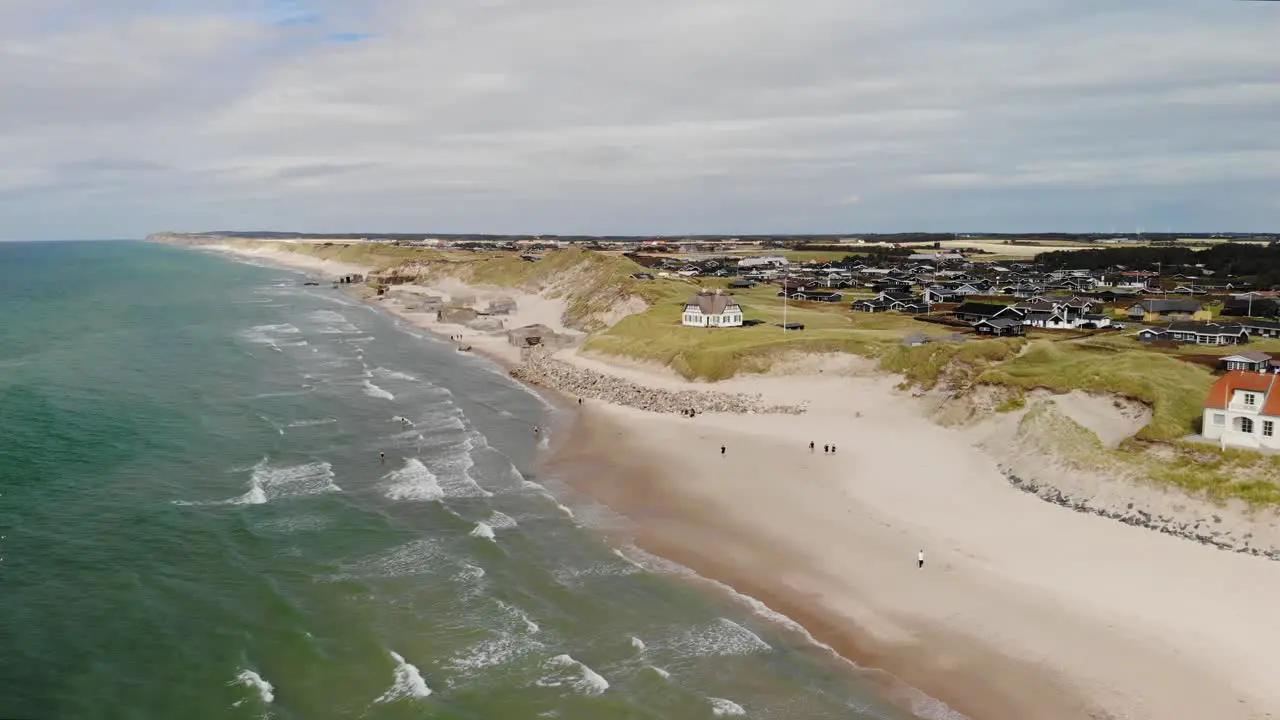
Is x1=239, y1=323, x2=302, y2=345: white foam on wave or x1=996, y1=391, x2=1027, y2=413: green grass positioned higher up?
x1=996, y1=391, x2=1027, y2=413: green grass

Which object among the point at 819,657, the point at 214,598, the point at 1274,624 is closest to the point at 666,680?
the point at 819,657

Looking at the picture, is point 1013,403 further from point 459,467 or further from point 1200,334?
point 1200,334

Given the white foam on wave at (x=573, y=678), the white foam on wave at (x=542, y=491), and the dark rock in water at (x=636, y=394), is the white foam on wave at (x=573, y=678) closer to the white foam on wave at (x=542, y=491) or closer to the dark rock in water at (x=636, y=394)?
the white foam on wave at (x=542, y=491)

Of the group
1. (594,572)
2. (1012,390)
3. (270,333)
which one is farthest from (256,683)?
(270,333)

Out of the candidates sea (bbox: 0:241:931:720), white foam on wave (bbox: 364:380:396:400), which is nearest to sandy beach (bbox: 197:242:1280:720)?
sea (bbox: 0:241:931:720)

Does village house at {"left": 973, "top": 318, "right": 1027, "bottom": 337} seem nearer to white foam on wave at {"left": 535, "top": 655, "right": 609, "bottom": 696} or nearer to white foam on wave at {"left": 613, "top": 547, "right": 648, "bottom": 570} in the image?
white foam on wave at {"left": 613, "top": 547, "right": 648, "bottom": 570}

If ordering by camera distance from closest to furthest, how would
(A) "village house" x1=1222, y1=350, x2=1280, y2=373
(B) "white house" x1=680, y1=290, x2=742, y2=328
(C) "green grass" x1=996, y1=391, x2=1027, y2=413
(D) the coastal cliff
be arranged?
(D) the coastal cliff → (C) "green grass" x1=996, y1=391, x2=1027, y2=413 → (A) "village house" x1=1222, y1=350, x2=1280, y2=373 → (B) "white house" x1=680, y1=290, x2=742, y2=328

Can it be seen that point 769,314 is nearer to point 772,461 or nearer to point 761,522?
point 772,461
